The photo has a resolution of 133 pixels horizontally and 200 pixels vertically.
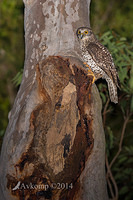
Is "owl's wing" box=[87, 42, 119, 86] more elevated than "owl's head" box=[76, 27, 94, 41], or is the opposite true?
"owl's head" box=[76, 27, 94, 41]

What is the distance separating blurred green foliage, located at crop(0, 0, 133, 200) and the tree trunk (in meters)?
1.31

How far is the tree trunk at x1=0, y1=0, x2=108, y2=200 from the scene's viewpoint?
2.43m

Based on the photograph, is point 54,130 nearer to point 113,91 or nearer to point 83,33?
point 113,91

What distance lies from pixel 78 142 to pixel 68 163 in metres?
0.22

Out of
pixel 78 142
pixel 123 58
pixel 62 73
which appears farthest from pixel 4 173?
pixel 123 58

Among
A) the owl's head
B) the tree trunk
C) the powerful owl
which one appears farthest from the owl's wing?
the tree trunk

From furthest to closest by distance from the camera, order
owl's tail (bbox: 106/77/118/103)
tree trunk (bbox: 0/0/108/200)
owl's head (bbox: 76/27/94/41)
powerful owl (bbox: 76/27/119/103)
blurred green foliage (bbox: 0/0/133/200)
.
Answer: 1. blurred green foliage (bbox: 0/0/133/200)
2. owl's tail (bbox: 106/77/118/103)
3. powerful owl (bbox: 76/27/119/103)
4. owl's head (bbox: 76/27/94/41)
5. tree trunk (bbox: 0/0/108/200)

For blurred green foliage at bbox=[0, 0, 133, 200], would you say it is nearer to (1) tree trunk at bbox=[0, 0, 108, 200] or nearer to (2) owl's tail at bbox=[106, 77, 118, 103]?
(2) owl's tail at bbox=[106, 77, 118, 103]

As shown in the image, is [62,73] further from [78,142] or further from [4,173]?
[4,173]

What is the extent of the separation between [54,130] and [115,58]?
2097mm

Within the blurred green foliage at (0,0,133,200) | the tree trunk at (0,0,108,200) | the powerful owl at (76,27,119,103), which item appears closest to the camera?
the tree trunk at (0,0,108,200)

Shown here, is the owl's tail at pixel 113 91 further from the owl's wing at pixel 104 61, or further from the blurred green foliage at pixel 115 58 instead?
the blurred green foliage at pixel 115 58

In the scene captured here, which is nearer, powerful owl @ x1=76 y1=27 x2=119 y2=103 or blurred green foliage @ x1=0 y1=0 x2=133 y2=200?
powerful owl @ x1=76 y1=27 x2=119 y2=103

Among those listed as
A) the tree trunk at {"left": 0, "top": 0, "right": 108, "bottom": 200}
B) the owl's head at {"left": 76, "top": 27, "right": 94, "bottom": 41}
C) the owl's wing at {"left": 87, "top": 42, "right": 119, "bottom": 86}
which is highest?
the owl's head at {"left": 76, "top": 27, "right": 94, "bottom": 41}
